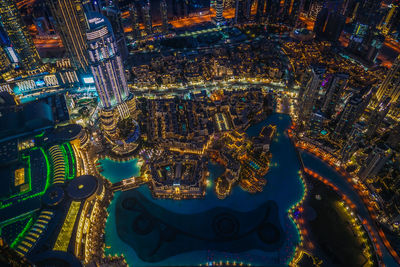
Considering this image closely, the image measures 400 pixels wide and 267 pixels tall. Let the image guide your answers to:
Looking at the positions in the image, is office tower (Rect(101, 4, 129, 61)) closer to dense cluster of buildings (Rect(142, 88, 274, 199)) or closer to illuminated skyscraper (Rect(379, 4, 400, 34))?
dense cluster of buildings (Rect(142, 88, 274, 199))

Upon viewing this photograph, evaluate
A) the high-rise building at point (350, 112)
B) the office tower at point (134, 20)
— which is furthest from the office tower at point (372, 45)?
the office tower at point (134, 20)

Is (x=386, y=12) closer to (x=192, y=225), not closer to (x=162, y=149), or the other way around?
(x=162, y=149)

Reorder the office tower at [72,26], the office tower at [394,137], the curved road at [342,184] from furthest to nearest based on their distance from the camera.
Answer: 1. the office tower at [72,26]
2. the office tower at [394,137]
3. the curved road at [342,184]

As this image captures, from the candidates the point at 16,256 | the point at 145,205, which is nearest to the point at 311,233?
the point at 145,205

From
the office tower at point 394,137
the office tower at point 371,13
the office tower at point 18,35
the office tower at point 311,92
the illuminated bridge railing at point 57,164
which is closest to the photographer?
the illuminated bridge railing at point 57,164

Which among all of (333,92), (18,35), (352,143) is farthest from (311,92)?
(18,35)

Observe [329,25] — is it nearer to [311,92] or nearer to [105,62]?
[311,92]

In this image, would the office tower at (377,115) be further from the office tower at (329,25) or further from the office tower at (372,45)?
the office tower at (329,25)
